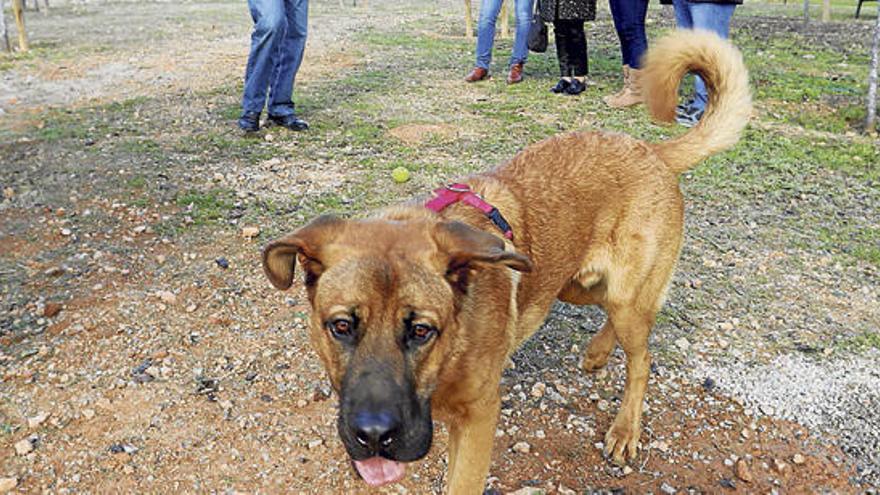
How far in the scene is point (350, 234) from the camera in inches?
104

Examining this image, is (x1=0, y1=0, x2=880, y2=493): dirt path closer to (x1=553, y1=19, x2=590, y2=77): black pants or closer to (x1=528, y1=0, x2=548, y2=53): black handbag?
(x1=553, y1=19, x2=590, y2=77): black pants

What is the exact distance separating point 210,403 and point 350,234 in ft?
5.62

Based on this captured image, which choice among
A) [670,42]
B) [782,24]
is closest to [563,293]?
[670,42]

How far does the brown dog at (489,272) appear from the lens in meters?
2.42

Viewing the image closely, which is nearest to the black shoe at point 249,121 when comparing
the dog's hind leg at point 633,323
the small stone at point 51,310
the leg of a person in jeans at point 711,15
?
the small stone at point 51,310

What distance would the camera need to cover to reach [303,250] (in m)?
2.57

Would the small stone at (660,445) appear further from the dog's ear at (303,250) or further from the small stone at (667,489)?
the dog's ear at (303,250)

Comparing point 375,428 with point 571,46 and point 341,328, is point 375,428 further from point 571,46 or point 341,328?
point 571,46

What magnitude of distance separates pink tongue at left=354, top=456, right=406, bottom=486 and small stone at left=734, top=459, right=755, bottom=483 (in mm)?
1856

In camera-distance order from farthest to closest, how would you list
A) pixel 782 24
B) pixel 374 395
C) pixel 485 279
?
pixel 782 24
pixel 485 279
pixel 374 395

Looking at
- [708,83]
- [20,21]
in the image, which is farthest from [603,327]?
[20,21]

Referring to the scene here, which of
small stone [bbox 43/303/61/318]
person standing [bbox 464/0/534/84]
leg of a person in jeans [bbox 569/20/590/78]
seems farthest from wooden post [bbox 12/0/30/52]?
small stone [bbox 43/303/61/318]

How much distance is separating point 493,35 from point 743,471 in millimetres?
8319

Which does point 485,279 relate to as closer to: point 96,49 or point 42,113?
point 42,113
